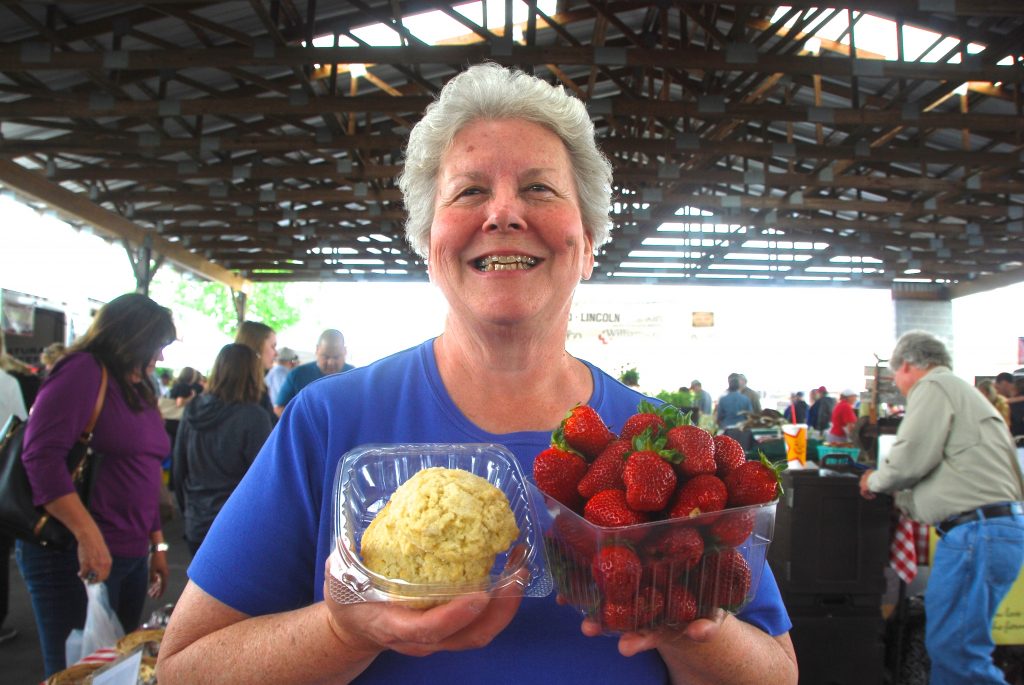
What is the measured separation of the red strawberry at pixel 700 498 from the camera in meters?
0.81

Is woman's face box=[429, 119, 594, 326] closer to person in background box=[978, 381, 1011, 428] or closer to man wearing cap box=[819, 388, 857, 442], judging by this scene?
person in background box=[978, 381, 1011, 428]

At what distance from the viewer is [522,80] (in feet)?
3.92

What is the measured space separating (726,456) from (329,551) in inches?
22.5

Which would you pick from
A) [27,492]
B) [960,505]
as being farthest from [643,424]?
[960,505]

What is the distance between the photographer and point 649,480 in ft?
2.67

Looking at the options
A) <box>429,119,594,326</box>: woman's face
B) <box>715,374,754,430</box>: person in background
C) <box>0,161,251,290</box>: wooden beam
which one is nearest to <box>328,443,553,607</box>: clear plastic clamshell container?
<box>429,119,594,326</box>: woman's face

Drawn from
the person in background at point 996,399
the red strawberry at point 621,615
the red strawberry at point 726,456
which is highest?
the red strawberry at point 726,456

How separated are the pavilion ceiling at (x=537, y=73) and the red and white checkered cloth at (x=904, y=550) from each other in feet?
9.96

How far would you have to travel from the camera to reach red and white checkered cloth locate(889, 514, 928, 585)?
3.86 meters

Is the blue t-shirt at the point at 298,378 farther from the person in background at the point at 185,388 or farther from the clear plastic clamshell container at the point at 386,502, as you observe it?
the clear plastic clamshell container at the point at 386,502

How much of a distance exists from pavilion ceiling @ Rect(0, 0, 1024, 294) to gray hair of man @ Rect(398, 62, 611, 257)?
70.9 inches

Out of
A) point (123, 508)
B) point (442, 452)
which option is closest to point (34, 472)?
point (123, 508)

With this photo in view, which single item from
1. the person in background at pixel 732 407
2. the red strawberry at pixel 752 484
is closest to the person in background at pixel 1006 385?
the person in background at pixel 732 407

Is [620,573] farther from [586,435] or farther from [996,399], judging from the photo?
[996,399]
